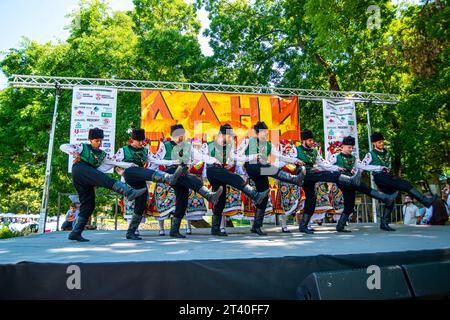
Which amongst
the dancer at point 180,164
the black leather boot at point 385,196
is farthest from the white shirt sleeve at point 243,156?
the black leather boot at point 385,196

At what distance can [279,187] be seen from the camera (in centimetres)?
661

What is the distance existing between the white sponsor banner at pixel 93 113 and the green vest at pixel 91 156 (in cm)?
332

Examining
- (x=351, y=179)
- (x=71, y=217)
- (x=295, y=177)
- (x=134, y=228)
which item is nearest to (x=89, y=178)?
(x=134, y=228)

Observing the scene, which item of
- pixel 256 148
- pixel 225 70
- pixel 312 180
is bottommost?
pixel 312 180

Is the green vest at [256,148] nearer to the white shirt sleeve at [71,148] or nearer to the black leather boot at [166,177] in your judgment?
the black leather boot at [166,177]

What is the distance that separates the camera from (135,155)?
16.4ft

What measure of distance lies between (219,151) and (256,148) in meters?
0.56

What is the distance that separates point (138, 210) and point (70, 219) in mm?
4478

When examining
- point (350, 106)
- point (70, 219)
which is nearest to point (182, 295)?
point (70, 219)

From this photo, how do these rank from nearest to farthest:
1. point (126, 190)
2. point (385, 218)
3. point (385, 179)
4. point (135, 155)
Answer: point (126, 190) < point (135, 155) < point (385, 179) < point (385, 218)

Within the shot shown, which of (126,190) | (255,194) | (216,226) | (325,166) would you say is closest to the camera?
(126,190)

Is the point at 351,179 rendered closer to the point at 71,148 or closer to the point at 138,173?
the point at 138,173

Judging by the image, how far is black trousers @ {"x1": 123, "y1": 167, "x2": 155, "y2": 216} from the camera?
482 cm

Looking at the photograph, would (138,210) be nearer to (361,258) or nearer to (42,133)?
(361,258)
